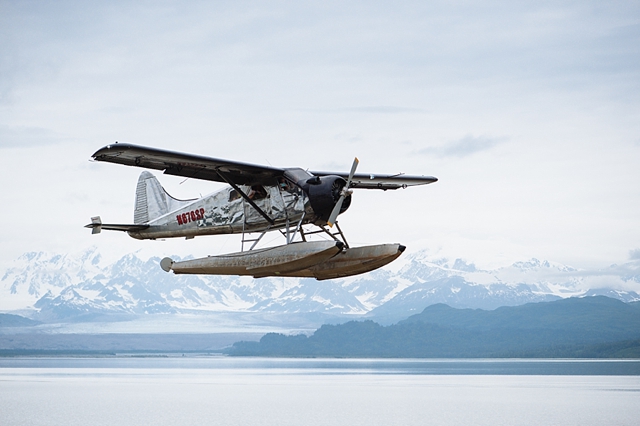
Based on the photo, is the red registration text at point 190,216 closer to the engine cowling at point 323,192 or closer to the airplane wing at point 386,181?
the engine cowling at point 323,192

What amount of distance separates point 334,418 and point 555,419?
764 inches

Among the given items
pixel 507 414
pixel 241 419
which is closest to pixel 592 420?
pixel 507 414

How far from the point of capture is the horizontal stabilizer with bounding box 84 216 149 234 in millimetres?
33594

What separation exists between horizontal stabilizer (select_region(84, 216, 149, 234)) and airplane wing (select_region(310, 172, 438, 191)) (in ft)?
28.8

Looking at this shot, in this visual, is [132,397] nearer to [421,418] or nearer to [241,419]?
[241,419]

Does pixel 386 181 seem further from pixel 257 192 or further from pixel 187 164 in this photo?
pixel 187 164

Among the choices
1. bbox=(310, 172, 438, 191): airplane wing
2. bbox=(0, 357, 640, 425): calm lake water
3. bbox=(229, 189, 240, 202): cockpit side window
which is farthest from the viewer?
bbox=(0, 357, 640, 425): calm lake water

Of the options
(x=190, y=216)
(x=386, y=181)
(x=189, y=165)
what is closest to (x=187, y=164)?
(x=189, y=165)

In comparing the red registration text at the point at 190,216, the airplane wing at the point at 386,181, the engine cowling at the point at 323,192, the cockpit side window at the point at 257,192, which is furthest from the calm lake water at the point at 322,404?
the engine cowling at the point at 323,192

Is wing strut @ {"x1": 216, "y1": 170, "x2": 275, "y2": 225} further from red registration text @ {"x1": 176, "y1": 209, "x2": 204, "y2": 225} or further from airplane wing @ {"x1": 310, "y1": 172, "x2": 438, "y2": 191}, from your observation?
airplane wing @ {"x1": 310, "y1": 172, "x2": 438, "y2": 191}

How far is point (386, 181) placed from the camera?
3672 centimetres

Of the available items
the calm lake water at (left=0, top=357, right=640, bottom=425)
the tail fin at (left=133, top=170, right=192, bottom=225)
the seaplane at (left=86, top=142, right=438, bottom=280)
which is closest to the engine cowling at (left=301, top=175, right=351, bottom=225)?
the seaplane at (left=86, top=142, right=438, bottom=280)

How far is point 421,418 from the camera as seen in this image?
77.6m

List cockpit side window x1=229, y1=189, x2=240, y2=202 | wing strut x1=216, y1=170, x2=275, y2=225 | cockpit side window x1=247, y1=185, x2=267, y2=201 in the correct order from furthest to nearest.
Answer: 1. cockpit side window x1=229, y1=189, x2=240, y2=202
2. cockpit side window x1=247, y1=185, x2=267, y2=201
3. wing strut x1=216, y1=170, x2=275, y2=225
